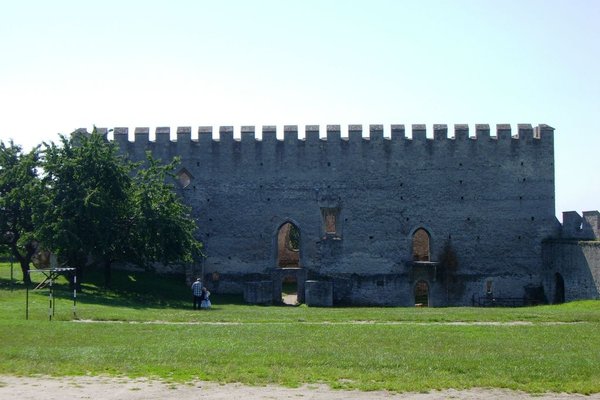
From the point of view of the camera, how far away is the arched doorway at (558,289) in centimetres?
3803

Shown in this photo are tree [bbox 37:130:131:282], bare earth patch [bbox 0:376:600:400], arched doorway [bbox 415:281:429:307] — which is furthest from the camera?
arched doorway [bbox 415:281:429:307]

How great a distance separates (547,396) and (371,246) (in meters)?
26.7

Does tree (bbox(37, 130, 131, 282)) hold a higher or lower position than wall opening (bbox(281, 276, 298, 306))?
higher

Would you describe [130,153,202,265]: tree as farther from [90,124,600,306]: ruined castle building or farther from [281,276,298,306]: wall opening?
[281,276,298,306]: wall opening

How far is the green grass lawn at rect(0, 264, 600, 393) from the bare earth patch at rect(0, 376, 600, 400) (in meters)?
0.37

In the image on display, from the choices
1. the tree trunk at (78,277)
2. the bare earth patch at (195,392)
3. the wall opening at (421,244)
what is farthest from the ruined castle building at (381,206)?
the bare earth patch at (195,392)

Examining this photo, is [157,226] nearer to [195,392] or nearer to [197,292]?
[197,292]

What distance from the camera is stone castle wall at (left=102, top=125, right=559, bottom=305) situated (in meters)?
39.5

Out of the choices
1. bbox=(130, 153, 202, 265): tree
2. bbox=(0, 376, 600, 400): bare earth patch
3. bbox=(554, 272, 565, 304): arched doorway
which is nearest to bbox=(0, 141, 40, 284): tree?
bbox=(130, 153, 202, 265): tree

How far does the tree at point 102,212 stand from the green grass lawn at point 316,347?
4.59m

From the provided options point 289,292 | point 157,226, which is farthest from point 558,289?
point 157,226

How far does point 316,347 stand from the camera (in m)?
17.2

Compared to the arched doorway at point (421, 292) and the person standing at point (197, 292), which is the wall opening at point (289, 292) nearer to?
the arched doorway at point (421, 292)

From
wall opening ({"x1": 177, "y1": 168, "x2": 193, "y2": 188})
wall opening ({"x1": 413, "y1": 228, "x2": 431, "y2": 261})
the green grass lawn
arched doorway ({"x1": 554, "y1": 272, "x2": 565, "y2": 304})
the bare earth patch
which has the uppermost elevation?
wall opening ({"x1": 177, "y1": 168, "x2": 193, "y2": 188})
